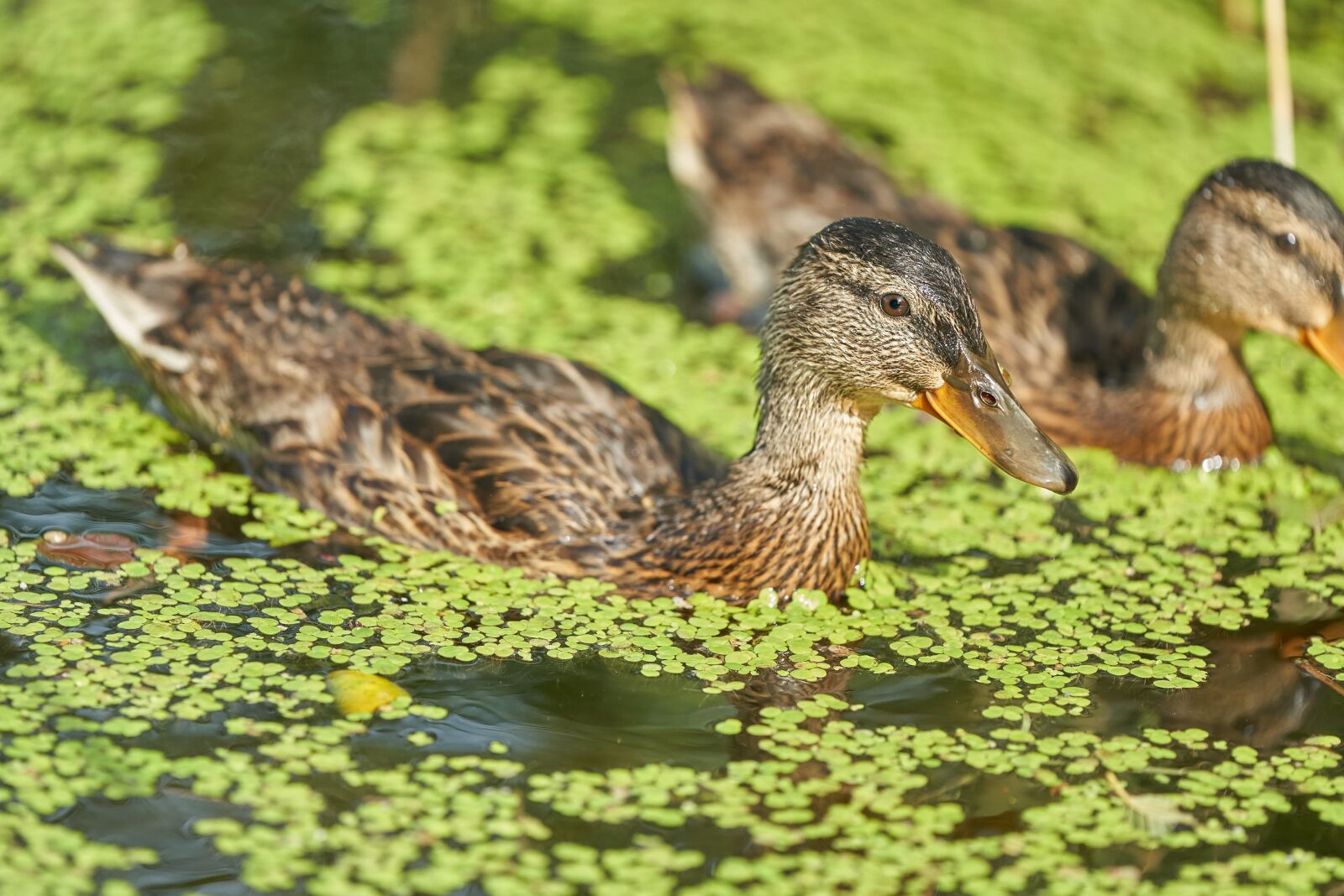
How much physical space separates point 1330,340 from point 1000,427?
6.94 ft

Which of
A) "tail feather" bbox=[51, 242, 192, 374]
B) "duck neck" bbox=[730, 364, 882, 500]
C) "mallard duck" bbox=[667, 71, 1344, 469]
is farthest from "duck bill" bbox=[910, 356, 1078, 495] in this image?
"tail feather" bbox=[51, 242, 192, 374]

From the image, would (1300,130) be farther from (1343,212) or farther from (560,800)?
(560,800)

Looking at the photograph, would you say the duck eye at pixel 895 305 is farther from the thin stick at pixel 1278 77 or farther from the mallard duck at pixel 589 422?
the thin stick at pixel 1278 77

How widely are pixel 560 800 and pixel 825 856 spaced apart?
2.42 ft

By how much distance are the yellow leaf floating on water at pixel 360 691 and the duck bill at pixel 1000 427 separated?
6.39 ft

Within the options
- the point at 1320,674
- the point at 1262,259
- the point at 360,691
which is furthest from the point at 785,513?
the point at 1262,259

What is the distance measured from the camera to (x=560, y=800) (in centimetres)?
466

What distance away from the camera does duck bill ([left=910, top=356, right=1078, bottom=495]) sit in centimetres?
532

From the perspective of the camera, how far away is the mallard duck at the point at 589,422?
5.47 metres

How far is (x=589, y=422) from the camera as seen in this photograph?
20.1 feet

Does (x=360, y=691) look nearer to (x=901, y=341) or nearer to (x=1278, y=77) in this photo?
(x=901, y=341)

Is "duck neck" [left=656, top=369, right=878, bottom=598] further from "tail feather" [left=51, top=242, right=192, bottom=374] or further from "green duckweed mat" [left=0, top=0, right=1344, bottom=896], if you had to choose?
"tail feather" [left=51, top=242, right=192, bottom=374]

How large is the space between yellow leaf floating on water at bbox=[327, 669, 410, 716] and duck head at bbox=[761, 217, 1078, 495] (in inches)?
65.8

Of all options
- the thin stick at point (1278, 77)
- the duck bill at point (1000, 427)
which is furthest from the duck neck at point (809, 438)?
the thin stick at point (1278, 77)
